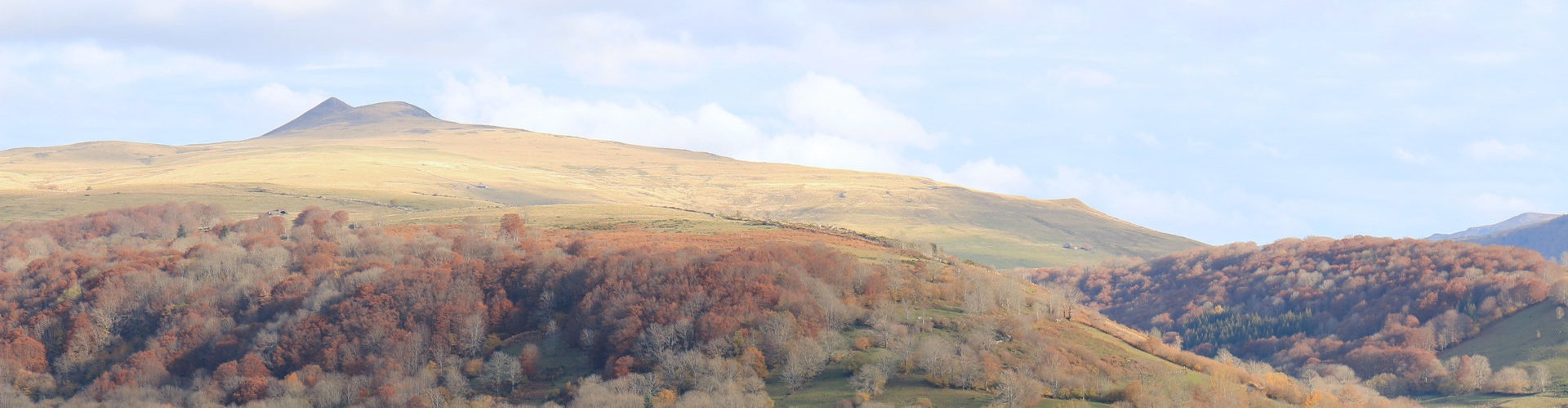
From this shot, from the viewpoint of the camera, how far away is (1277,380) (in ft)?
409

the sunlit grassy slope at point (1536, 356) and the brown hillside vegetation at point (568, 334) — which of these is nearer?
the brown hillside vegetation at point (568, 334)

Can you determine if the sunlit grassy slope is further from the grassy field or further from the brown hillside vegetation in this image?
the brown hillside vegetation

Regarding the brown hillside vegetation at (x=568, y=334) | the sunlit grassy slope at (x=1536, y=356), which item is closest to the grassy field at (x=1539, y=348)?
the sunlit grassy slope at (x=1536, y=356)

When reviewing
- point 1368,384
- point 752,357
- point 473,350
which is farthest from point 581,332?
point 1368,384

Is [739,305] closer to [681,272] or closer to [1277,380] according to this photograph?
[681,272]

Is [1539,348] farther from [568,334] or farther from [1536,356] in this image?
[568,334]

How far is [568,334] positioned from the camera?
131 meters

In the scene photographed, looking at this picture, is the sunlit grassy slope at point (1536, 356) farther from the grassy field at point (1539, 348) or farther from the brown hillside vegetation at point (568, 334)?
the brown hillside vegetation at point (568, 334)

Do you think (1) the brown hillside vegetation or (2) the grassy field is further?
(2) the grassy field

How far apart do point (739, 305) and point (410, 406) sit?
3617cm

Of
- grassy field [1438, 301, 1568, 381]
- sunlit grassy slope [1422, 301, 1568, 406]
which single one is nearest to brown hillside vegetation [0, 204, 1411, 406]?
sunlit grassy slope [1422, 301, 1568, 406]

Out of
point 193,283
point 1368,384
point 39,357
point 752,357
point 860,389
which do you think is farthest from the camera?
point 1368,384

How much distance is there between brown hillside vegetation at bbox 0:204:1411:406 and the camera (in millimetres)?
110500

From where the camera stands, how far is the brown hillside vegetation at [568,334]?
110 meters
